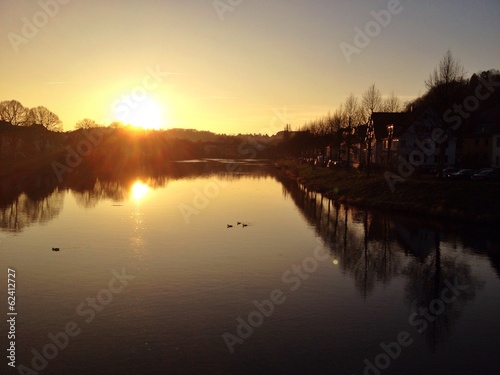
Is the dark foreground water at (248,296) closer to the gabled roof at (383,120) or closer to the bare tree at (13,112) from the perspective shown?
the gabled roof at (383,120)

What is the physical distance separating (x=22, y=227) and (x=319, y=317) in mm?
26780

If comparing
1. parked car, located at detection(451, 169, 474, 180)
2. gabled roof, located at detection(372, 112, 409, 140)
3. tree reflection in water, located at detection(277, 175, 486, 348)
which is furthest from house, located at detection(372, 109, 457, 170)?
tree reflection in water, located at detection(277, 175, 486, 348)

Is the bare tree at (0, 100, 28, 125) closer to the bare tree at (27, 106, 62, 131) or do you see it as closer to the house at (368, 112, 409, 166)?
the bare tree at (27, 106, 62, 131)

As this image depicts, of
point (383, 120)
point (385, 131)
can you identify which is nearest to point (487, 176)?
point (385, 131)

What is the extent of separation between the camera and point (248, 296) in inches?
855

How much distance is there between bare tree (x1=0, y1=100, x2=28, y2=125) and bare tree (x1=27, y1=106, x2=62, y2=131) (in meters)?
4.85

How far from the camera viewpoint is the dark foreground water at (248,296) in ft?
51.4

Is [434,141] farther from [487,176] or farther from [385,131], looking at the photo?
[487,176]

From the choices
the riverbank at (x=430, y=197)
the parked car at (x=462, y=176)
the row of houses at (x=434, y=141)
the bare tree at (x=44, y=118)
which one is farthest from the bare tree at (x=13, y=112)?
the parked car at (x=462, y=176)

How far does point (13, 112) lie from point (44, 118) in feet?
66.0

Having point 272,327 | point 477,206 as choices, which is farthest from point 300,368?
point 477,206

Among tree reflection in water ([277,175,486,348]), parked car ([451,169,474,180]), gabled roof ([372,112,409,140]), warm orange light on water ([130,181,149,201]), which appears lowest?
tree reflection in water ([277,175,486,348])

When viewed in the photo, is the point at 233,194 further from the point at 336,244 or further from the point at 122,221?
the point at 336,244

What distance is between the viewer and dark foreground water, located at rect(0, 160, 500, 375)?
15680mm
